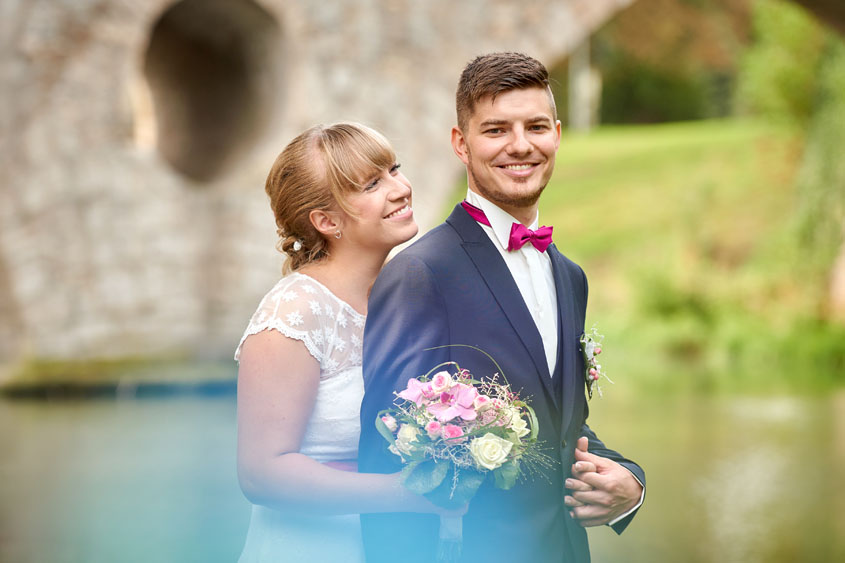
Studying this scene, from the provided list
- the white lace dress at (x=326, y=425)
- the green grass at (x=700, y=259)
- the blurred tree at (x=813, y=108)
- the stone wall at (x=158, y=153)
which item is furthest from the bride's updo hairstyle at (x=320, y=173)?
the blurred tree at (x=813, y=108)

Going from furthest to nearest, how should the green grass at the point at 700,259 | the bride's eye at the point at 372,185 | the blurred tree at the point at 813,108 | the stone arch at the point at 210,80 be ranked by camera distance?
the blurred tree at the point at 813,108, the green grass at the point at 700,259, the stone arch at the point at 210,80, the bride's eye at the point at 372,185

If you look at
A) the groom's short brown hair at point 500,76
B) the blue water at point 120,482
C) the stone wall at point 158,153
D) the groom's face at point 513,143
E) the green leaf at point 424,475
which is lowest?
the blue water at point 120,482

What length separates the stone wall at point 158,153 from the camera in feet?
20.6

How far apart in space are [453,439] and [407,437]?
0.26 ft

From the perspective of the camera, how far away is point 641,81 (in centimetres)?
2405

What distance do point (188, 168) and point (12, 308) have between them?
1.96 metres

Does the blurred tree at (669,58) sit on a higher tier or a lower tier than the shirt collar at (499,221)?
higher

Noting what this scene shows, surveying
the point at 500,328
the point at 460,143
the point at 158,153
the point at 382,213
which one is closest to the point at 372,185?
the point at 382,213

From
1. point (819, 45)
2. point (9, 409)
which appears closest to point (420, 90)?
point (9, 409)

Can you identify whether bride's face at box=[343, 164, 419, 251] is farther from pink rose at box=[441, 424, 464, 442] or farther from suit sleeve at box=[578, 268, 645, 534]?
pink rose at box=[441, 424, 464, 442]

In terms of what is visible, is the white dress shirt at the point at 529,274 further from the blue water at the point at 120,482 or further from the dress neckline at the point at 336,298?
the blue water at the point at 120,482

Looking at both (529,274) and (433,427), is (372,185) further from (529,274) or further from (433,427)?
(433,427)

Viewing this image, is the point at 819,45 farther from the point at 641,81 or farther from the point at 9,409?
the point at 641,81

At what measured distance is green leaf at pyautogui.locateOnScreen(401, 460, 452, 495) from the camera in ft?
5.46
